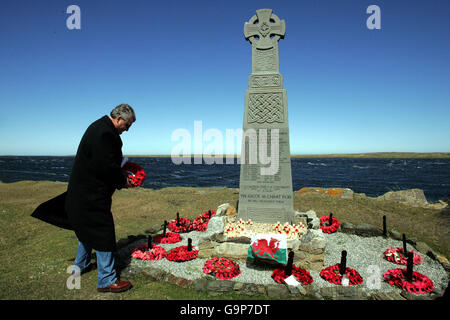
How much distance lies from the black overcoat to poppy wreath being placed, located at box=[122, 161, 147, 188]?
10.5 inches

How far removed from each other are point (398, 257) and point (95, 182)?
726cm

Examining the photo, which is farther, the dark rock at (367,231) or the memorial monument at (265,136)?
the dark rock at (367,231)

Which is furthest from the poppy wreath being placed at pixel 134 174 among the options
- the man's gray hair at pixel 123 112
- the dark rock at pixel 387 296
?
the dark rock at pixel 387 296

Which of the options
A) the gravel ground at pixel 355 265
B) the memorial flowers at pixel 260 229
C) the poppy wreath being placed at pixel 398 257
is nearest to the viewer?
the gravel ground at pixel 355 265

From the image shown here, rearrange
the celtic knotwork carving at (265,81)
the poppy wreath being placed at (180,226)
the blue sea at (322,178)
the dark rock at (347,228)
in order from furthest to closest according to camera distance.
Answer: the blue sea at (322,178), the poppy wreath being placed at (180,226), the dark rock at (347,228), the celtic knotwork carving at (265,81)

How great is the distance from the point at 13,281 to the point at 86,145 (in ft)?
10.6

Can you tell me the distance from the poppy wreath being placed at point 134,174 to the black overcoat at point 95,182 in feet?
0.87

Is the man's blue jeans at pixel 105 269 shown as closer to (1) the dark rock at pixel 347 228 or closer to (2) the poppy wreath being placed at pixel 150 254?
(2) the poppy wreath being placed at pixel 150 254

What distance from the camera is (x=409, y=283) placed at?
15.7 ft

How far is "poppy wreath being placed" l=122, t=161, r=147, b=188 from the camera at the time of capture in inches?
174

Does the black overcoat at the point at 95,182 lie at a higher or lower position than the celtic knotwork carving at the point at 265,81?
lower

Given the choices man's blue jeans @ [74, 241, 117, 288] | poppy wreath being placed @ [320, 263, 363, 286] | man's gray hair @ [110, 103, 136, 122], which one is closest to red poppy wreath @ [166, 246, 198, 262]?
man's blue jeans @ [74, 241, 117, 288]

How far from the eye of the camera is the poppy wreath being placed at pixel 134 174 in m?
4.43

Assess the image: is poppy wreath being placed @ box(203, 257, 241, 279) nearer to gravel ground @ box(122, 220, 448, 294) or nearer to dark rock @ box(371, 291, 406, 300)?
gravel ground @ box(122, 220, 448, 294)
